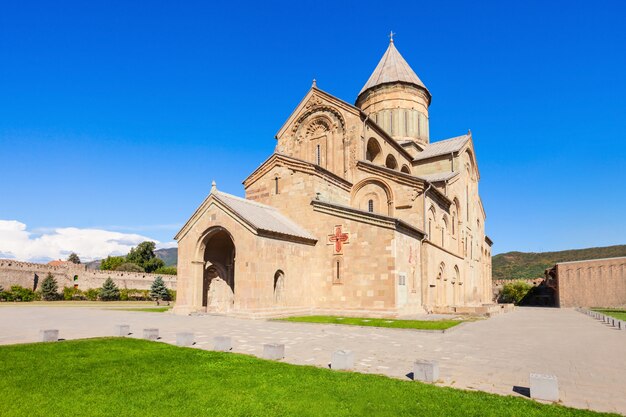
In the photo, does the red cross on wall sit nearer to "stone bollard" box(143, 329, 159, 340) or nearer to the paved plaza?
the paved plaza

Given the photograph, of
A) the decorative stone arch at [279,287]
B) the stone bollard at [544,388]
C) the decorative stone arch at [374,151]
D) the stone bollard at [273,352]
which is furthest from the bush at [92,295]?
the stone bollard at [544,388]

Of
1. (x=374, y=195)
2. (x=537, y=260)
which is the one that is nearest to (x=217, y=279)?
(x=374, y=195)

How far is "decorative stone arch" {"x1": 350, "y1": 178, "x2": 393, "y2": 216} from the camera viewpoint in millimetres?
27969

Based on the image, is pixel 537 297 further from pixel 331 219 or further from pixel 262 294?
pixel 262 294

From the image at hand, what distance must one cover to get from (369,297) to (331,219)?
512 centimetres

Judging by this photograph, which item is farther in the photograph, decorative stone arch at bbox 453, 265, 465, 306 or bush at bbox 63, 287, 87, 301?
bush at bbox 63, 287, 87, 301

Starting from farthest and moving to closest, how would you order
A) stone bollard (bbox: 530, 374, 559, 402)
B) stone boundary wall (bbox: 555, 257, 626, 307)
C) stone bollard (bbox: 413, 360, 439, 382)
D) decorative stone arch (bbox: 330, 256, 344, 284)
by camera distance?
stone boundary wall (bbox: 555, 257, 626, 307)
decorative stone arch (bbox: 330, 256, 344, 284)
stone bollard (bbox: 413, 360, 439, 382)
stone bollard (bbox: 530, 374, 559, 402)

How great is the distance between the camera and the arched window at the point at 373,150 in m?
31.8

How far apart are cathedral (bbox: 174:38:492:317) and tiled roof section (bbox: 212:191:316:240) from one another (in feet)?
0.36

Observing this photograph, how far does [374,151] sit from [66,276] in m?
40.0

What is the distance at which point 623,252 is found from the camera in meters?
89.9

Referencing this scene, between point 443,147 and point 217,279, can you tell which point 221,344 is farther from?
point 443,147

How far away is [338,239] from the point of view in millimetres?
24281

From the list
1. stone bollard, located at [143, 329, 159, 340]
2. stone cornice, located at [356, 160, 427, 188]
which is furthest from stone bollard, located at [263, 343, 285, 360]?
stone cornice, located at [356, 160, 427, 188]
